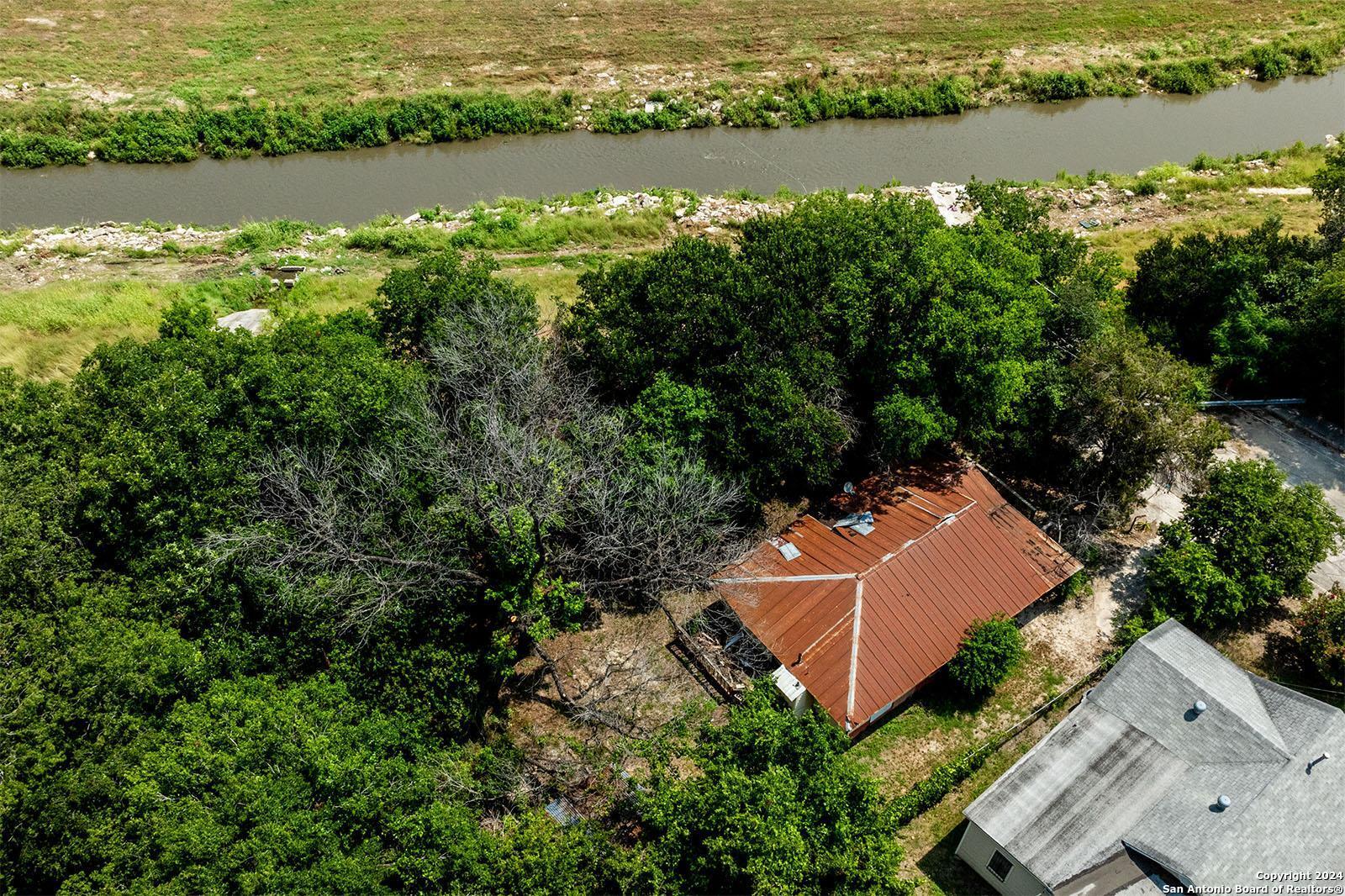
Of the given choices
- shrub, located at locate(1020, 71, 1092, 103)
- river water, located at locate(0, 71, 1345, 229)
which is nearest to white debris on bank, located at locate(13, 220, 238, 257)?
river water, located at locate(0, 71, 1345, 229)

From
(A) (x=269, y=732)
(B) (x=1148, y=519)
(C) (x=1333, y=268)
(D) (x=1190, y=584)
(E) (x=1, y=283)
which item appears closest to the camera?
(A) (x=269, y=732)

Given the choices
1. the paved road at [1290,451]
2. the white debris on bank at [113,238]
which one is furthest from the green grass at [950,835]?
the white debris on bank at [113,238]

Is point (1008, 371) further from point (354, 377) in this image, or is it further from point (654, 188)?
point (654, 188)

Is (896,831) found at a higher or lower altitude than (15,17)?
lower

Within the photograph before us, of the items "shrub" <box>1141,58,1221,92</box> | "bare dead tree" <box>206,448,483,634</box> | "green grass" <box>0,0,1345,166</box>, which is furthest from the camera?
"shrub" <box>1141,58,1221,92</box>

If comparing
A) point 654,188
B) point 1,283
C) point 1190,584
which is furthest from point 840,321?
point 1,283

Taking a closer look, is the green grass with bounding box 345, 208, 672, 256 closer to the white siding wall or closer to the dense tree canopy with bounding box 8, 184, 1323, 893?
the dense tree canopy with bounding box 8, 184, 1323, 893
